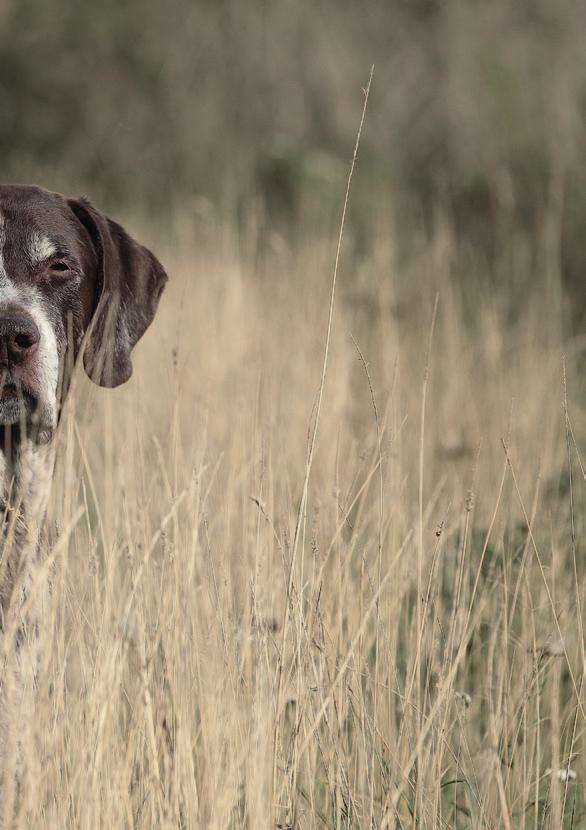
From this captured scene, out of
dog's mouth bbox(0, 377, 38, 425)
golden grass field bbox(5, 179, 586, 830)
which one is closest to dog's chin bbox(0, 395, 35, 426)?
dog's mouth bbox(0, 377, 38, 425)

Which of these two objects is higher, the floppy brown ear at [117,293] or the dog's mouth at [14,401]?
the floppy brown ear at [117,293]

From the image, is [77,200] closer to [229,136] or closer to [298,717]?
[298,717]

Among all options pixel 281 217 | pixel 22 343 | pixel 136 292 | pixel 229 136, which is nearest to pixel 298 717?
pixel 22 343

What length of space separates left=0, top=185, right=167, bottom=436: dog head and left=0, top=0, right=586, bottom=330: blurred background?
21.6ft

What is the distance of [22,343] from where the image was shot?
2678 millimetres

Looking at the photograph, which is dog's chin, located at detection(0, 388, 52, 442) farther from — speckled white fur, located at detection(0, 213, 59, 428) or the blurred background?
the blurred background

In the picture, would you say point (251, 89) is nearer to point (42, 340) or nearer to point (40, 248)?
point (40, 248)

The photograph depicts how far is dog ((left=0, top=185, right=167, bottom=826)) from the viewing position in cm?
249

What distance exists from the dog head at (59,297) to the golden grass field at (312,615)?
12 cm

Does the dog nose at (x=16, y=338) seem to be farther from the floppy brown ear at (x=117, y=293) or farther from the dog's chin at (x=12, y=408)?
the floppy brown ear at (x=117, y=293)

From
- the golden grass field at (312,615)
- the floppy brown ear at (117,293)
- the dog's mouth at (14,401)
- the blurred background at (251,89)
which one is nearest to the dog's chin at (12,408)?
the dog's mouth at (14,401)

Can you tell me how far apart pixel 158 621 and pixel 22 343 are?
0.75 metres

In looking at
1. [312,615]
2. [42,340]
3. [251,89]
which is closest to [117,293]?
[42,340]

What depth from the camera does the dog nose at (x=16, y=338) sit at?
2.66 m
